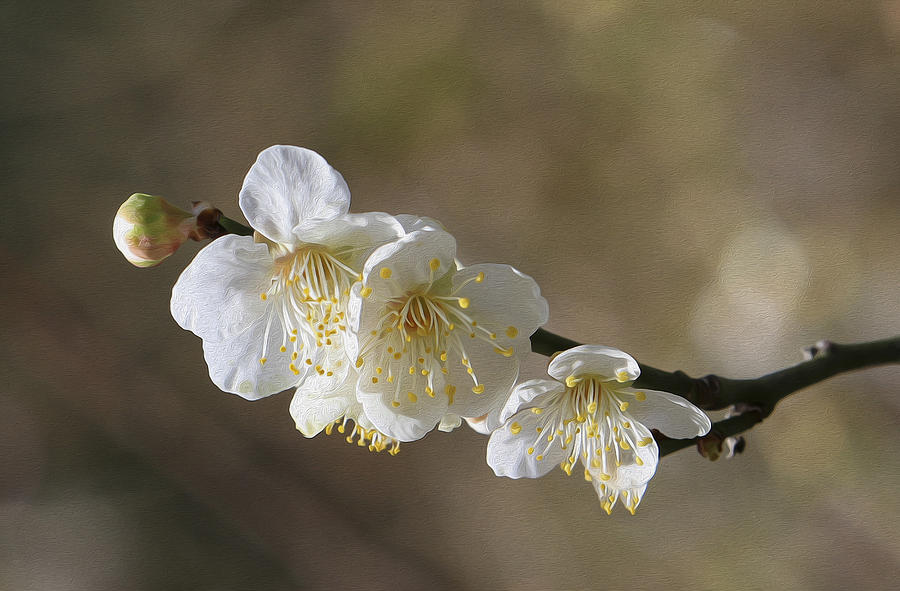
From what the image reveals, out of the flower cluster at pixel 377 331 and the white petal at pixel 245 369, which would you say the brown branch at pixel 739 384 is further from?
the white petal at pixel 245 369

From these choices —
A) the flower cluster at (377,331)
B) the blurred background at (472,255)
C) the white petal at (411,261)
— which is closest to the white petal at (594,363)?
the flower cluster at (377,331)

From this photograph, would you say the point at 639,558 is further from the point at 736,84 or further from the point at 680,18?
the point at 680,18

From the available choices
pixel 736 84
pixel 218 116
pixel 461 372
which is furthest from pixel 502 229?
pixel 461 372

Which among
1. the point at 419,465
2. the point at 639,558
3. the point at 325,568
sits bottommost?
the point at 325,568

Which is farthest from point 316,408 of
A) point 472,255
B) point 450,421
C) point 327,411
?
point 472,255

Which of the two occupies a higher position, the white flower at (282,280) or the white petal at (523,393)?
the white flower at (282,280)

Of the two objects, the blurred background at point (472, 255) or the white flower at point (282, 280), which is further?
the blurred background at point (472, 255)

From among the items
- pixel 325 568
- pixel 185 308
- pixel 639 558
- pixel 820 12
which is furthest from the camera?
pixel 325 568
